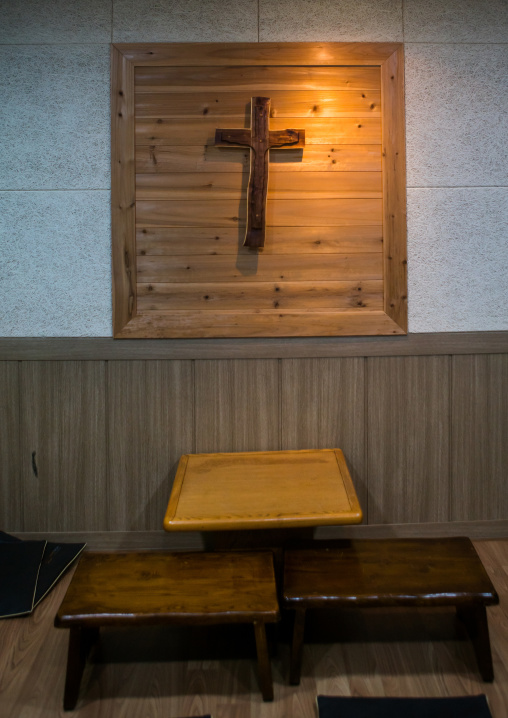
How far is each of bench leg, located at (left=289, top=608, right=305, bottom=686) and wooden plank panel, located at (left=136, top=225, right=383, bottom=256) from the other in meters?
1.53

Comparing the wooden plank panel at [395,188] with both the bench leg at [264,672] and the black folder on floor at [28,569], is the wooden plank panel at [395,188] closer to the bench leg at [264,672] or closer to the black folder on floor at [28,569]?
the bench leg at [264,672]

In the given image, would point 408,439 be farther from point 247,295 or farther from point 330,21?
point 330,21

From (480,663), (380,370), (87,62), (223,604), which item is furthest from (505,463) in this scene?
(87,62)

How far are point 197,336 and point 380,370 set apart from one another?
0.90 m

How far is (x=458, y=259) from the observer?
2.35 m

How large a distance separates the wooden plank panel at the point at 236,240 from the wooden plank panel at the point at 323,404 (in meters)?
0.54

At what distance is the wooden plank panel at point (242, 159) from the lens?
229 cm

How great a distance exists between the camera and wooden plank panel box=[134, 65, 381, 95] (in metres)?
2.26

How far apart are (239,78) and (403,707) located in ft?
8.34

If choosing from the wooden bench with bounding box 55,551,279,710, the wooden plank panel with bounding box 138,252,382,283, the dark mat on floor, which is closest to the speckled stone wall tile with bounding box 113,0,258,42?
the wooden plank panel with bounding box 138,252,382,283

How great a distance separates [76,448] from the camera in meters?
2.38

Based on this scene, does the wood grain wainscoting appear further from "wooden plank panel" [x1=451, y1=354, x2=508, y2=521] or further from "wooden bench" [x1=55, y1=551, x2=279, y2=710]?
"wooden bench" [x1=55, y1=551, x2=279, y2=710]

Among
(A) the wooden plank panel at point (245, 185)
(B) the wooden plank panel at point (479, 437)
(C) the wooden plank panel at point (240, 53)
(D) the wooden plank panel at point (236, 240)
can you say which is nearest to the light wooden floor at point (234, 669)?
(B) the wooden plank panel at point (479, 437)

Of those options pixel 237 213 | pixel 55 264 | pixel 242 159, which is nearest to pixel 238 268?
pixel 237 213
